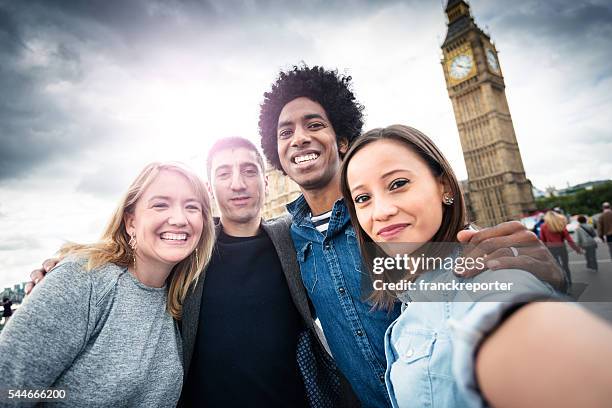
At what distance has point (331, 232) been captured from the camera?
198cm

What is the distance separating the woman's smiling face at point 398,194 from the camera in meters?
1.11

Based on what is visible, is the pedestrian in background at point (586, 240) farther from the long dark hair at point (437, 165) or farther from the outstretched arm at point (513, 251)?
the outstretched arm at point (513, 251)

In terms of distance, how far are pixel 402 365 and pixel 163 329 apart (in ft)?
4.60

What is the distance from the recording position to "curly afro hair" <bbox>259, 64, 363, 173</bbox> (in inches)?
112

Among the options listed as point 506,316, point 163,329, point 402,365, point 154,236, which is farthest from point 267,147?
point 506,316

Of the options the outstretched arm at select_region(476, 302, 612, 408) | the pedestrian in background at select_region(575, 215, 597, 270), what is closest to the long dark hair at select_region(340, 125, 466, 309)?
the outstretched arm at select_region(476, 302, 612, 408)

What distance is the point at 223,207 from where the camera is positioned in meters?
2.45

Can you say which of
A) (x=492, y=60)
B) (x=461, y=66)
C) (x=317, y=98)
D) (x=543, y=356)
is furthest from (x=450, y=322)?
(x=492, y=60)

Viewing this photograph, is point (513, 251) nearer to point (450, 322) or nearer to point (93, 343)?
point (450, 322)

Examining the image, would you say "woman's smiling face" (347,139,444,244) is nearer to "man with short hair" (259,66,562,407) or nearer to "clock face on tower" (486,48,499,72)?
"man with short hair" (259,66,562,407)

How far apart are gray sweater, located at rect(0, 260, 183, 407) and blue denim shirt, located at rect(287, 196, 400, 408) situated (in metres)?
0.92

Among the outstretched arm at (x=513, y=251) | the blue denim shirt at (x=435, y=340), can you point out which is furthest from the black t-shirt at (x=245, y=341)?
the outstretched arm at (x=513, y=251)

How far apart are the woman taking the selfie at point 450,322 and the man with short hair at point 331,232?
7.2 inches

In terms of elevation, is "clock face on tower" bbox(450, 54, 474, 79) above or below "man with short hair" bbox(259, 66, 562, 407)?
above
